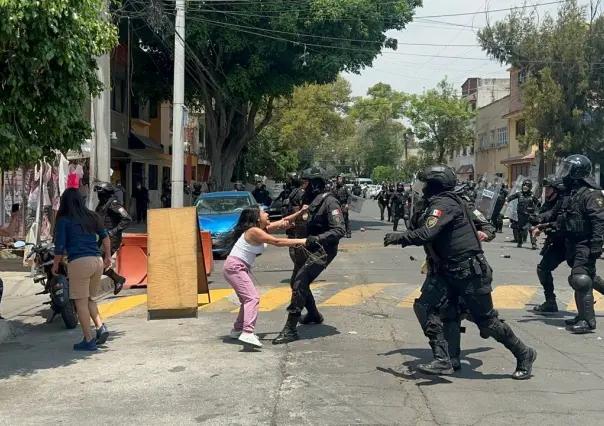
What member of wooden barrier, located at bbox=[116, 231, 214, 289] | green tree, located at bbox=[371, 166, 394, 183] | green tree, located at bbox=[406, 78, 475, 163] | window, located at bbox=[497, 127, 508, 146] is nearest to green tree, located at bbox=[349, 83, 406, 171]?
green tree, located at bbox=[371, 166, 394, 183]

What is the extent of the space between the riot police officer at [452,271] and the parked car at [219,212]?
9864 millimetres

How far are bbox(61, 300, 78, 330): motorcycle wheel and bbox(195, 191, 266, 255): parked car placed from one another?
6.98 metres

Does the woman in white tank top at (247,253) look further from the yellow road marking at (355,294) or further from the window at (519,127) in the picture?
the window at (519,127)

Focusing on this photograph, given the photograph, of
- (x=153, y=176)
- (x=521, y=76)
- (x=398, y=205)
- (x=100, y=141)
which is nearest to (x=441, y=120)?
(x=521, y=76)

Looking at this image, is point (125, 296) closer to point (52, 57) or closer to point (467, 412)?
point (52, 57)

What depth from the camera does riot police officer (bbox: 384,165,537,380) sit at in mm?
5988

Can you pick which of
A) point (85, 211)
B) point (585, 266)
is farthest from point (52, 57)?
point (585, 266)

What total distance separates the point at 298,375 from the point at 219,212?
41.4ft

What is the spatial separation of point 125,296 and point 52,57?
5.86 meters

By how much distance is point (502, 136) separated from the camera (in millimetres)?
48875

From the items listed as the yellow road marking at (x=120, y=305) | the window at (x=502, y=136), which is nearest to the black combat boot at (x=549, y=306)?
the yellow road marking at (x=120, y=305)

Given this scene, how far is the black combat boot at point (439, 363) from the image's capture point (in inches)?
237

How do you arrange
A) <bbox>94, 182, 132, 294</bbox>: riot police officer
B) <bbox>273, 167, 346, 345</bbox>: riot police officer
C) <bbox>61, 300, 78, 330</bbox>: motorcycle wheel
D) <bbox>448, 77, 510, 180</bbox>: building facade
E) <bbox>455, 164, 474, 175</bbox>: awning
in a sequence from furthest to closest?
<bbox>448, 77, 510, 180</bbox>: building facade → <bbox>455, 164, 474, 175</bbox>: awning → <bbox>94, 182, 132, 294</bbox>: riot police officer → <bbox>61, 300, 78, 330</bbox>: motorcycle wheel → <bbox>273, 167, 346, 345</bbox>: riot police officer

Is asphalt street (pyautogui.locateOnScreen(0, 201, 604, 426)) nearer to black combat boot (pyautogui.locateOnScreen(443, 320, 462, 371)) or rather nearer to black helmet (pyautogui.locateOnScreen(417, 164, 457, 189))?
black combat boot (pyautogui.locateOnScreen(443, 320, 462, 371))
